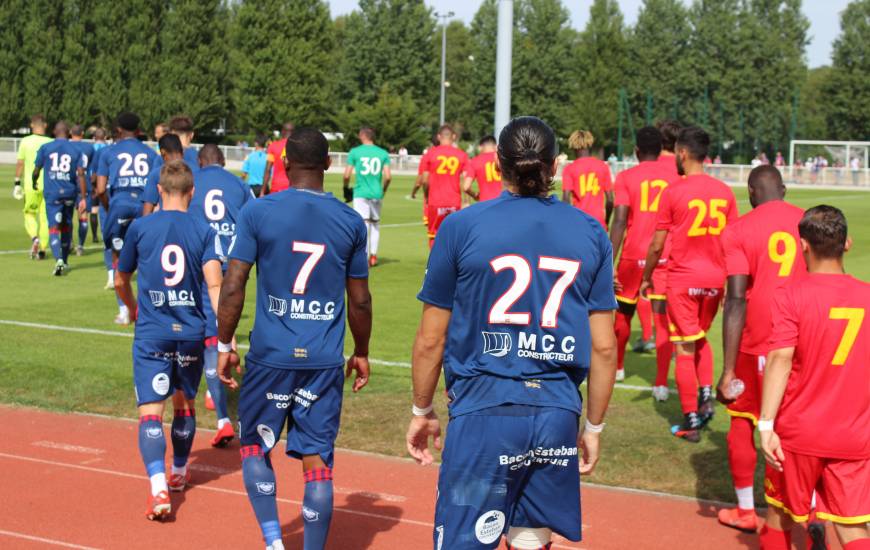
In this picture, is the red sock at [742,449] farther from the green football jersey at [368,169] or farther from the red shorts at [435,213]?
the green football jersey at [368,169]

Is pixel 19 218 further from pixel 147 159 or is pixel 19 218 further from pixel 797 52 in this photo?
pixel 797 52

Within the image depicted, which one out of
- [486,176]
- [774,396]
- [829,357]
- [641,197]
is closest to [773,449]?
[774,396]

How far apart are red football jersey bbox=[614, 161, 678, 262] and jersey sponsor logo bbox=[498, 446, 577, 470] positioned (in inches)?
253

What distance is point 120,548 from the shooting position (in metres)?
6.24

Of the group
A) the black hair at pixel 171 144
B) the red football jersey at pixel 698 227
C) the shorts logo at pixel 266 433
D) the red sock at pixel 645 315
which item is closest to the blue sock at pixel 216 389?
the black hair at pixel 171 144

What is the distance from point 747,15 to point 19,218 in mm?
80462

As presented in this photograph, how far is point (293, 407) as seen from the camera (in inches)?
221

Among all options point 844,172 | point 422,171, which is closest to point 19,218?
point 422,171

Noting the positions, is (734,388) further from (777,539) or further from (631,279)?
(631,279)

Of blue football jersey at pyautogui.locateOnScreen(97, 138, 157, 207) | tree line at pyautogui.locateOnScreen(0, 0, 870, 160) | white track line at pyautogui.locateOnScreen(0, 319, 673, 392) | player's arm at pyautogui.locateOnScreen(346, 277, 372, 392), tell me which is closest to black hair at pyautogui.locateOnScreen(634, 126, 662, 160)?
white track line at pyautogui.locateOnScreen(0, 319, 673, 392)

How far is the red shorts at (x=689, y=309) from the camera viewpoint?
8.73m

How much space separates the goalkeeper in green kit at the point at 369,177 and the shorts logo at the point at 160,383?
11.9 meters

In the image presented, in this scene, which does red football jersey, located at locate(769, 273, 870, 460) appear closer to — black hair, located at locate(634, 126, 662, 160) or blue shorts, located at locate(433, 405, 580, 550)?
blue shorts, located at locate(433, 405, 580, 550)

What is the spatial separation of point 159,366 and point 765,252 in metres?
3.58
